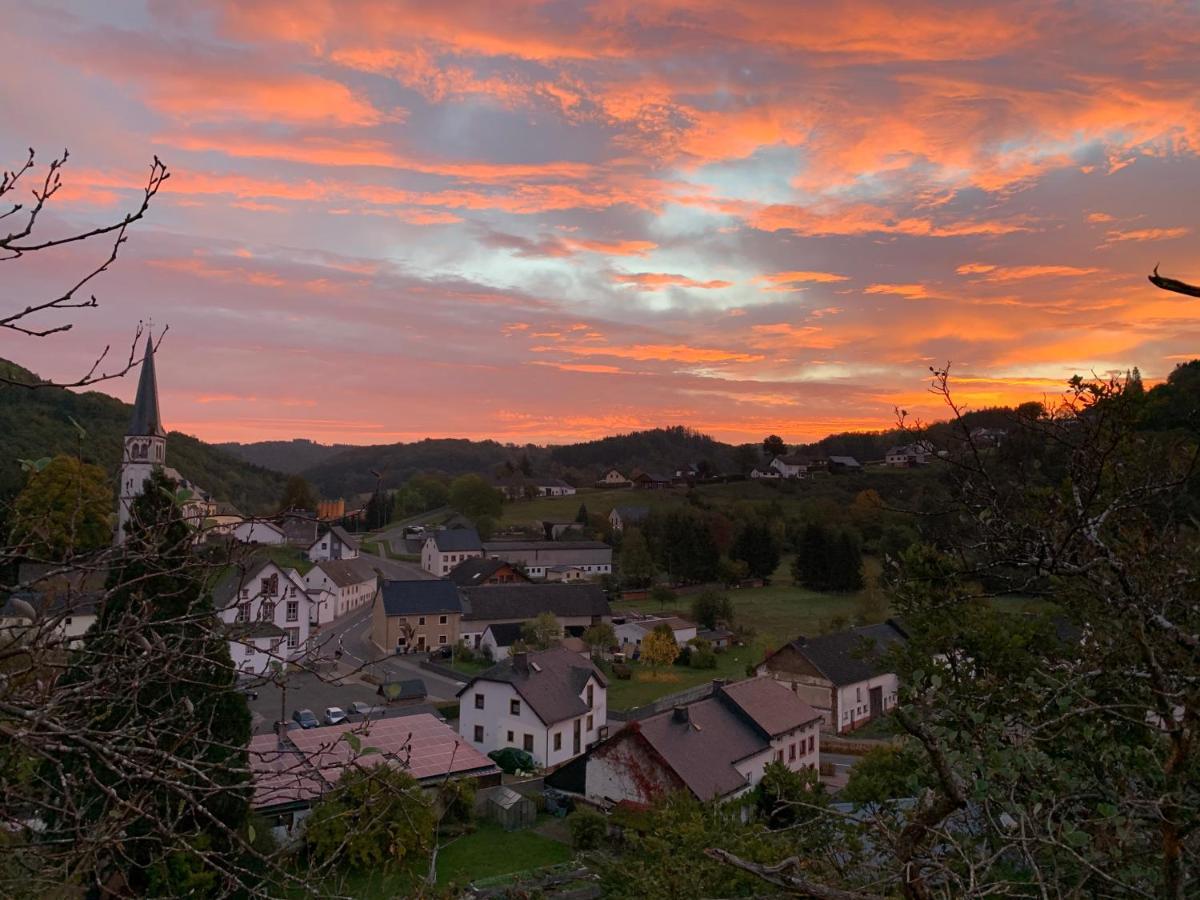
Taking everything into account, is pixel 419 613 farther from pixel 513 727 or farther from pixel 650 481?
pixel 650 481

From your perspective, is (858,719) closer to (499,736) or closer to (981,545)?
(499,736)

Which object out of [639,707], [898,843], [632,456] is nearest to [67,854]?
[898,843]

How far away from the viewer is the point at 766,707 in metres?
27.9

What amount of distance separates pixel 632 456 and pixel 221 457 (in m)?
66.3

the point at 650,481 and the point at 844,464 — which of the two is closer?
the point at 844,464

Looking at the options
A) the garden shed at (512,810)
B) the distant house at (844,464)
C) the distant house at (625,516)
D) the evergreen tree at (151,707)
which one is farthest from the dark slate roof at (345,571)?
the distant house at (844,464)

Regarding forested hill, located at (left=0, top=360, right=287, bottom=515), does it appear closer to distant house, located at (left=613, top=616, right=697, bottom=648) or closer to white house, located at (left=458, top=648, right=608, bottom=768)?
white house, located at (left=458, top=648, right=608, bottom=768)

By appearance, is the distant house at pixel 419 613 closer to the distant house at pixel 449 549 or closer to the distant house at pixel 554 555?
the distant house at pixel 554 555

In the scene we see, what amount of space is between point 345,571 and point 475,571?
1019cm

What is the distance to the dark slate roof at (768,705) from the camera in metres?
26.7

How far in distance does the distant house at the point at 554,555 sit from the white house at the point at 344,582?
12047mm

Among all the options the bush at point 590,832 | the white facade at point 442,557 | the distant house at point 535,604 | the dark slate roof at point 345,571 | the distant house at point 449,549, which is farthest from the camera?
the distant house at point 449,549

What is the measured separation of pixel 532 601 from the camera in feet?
175

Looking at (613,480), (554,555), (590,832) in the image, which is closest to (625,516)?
(554,555)
